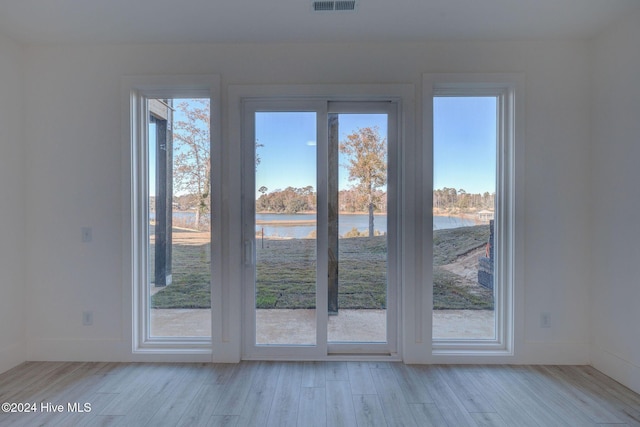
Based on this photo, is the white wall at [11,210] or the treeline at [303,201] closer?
the white wall at [11,210]

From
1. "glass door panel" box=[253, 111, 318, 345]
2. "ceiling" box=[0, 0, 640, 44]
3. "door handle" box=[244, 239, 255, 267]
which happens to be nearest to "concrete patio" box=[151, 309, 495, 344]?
"glass door panel" box=[253, 111, 318, 345]

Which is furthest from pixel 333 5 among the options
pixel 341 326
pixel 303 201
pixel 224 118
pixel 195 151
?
pixel 341 326

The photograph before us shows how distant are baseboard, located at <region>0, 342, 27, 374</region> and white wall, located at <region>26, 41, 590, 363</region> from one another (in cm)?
6

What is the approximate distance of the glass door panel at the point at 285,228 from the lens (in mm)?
2799

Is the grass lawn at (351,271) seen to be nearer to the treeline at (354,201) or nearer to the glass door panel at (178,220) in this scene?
the glass door panel at (178,220)

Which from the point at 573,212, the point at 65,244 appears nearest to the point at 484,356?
the point at 573,212

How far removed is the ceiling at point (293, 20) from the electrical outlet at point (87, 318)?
7.58 feet

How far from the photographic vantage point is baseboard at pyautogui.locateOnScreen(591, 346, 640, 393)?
90.7 inches

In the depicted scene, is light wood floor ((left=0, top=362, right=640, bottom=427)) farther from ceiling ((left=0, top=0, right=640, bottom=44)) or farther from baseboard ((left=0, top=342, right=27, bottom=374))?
ceiling ((left=0, top=0, right=640, bottom=44))

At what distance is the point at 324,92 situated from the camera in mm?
2695

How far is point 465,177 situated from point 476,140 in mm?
345

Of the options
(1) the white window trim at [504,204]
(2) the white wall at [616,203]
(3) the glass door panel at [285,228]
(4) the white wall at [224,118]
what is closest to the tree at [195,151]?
(4) the white wall at [224,118]

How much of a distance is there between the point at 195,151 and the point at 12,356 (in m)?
2.27

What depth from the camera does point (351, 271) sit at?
2.84 metres
